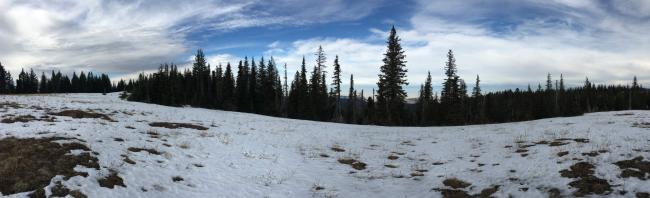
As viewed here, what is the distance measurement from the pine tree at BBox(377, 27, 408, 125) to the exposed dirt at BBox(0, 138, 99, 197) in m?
40.3

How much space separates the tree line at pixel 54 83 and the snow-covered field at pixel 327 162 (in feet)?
414

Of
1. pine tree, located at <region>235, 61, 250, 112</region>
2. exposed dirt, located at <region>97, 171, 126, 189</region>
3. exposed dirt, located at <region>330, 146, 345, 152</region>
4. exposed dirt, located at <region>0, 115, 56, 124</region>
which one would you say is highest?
pine tree, located at <region>235, 61, 250, 112</region>

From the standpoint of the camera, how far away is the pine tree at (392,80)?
51281 millimetres

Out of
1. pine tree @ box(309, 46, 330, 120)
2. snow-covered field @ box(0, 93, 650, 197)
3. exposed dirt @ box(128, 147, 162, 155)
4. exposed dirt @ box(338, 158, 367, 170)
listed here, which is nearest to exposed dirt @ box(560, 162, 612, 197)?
snow-covered field @ box(0, 93, 650, 197)

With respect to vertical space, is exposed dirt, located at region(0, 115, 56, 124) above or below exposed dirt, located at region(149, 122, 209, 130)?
above

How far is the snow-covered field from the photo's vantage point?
12250 mm

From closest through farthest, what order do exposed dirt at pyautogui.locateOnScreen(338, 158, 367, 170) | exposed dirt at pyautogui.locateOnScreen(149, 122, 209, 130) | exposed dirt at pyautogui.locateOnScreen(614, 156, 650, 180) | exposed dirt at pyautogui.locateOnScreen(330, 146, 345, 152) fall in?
exposed dirt at pyautogui.locateOnScreen(614, 156, 650, 180) → exposed dirt at pyautogui.locateOnScreen(338, 158, 367, 170) → exposed dirt at pyautogui.locateOnScreen(330, 146, 345, 152) → exposed dirt at pyautogui.locateOnScreen(149, 122, 209, 130)

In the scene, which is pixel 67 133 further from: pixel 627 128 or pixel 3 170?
pixel 627 128

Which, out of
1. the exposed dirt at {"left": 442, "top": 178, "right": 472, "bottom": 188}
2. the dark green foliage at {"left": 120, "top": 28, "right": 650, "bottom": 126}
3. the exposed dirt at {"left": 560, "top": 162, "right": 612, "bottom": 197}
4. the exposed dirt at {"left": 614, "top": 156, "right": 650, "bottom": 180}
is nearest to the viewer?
the exposed dirt at {"left": 560, "top": 162, "right": 612, "bottom": 197}

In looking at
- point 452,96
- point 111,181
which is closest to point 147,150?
point 111,181

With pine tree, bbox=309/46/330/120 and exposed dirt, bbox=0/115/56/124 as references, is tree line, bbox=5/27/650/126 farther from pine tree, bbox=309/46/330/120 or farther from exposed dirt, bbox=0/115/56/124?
exposed dirt, bbox=0/115/56/124

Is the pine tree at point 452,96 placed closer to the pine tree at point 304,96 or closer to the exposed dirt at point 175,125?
the pine tree at point 304,96

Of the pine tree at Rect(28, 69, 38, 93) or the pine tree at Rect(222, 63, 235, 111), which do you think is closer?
the pine tree at Rect(222, 63, 235, 111)

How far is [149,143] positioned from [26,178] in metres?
6.98
